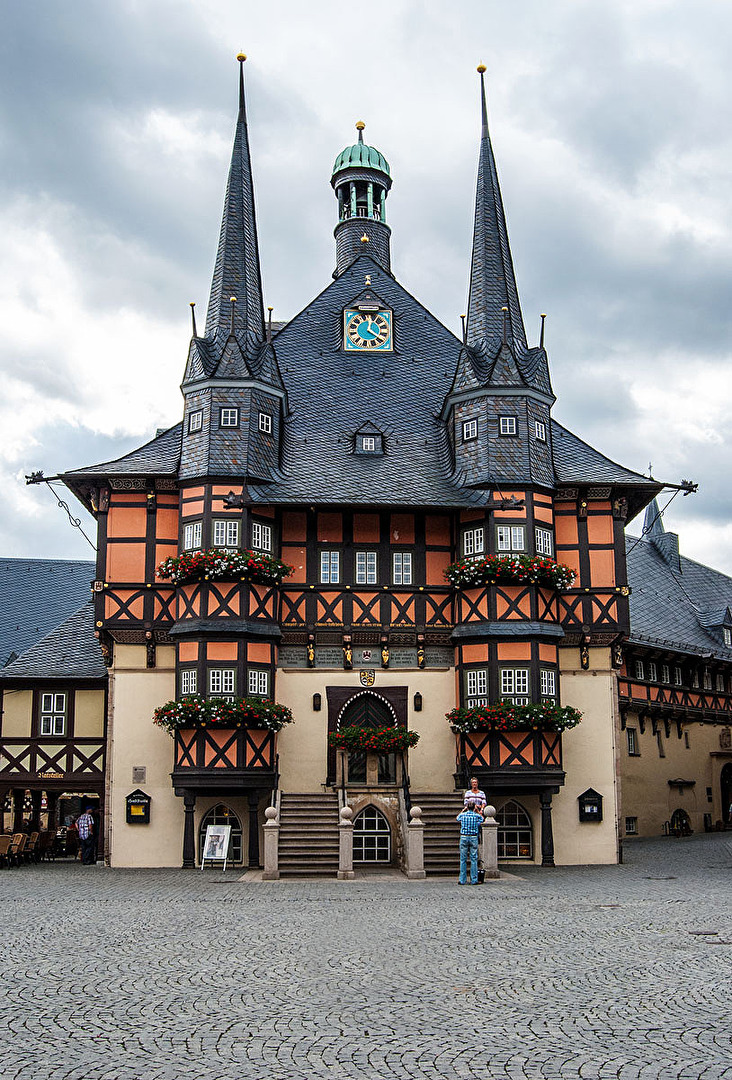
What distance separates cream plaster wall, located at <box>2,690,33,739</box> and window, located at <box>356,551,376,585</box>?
31.2ft

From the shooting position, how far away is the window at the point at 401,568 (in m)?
28.8

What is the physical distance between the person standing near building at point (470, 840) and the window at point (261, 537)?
28.7 feet

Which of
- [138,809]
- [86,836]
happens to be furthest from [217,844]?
[86,836]

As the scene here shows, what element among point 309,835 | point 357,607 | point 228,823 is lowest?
point 309,835

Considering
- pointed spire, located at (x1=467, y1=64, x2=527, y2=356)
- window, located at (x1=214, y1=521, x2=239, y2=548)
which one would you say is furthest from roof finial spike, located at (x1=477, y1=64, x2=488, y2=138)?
window, located at (x1=214, y1=521, x2=239, y2=548)

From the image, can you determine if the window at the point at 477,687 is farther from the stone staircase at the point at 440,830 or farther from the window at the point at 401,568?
the window at the point at 401,568

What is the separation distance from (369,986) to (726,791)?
35909 millimetres

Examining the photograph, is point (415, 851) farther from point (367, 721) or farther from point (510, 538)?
point (510, 538)

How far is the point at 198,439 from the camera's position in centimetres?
2861

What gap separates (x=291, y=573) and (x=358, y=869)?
7.07 metres

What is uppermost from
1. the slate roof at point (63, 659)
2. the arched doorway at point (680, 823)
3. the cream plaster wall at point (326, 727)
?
the slate roof at point (63, 659)

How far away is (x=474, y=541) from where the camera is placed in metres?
28.3

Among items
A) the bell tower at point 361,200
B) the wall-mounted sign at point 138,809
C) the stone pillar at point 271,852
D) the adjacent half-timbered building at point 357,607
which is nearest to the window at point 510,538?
the adjacent half-timbered building at point 357,607

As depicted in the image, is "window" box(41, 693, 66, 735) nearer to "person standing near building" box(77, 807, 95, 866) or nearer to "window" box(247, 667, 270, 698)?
"person standing near building" box(77, 807, 95, 866)
